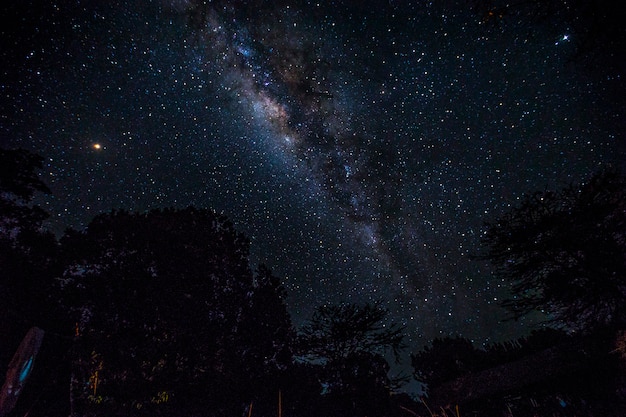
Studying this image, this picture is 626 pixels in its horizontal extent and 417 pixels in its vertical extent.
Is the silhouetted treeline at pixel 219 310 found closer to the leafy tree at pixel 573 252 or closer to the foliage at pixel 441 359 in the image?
the leafy tree at pixel 573 252

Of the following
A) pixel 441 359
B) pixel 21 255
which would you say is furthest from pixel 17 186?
pixel 441 359

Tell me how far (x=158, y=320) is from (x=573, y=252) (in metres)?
21.0

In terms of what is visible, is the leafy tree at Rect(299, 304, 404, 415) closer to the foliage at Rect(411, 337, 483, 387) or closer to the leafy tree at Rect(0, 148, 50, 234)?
the foliage at Rect(411, 337, 483, 387)

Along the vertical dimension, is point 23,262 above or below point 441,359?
above

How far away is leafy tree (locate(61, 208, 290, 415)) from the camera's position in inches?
547

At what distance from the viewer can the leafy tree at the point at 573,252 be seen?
12.2m

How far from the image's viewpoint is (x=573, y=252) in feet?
44.3

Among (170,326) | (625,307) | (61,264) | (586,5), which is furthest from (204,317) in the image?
(625,307)

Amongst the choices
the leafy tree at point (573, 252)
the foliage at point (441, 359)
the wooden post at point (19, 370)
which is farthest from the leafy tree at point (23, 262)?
the foliage at point (441, 359)

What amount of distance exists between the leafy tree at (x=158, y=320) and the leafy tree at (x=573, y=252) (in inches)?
590

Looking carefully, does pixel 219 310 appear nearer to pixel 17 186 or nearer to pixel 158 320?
pixel 158 320

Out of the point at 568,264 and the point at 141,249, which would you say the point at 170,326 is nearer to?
the point at 141,249

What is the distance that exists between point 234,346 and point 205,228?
7.32 metres

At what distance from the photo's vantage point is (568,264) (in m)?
13.7
